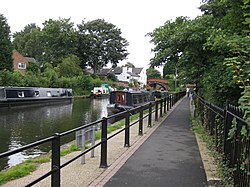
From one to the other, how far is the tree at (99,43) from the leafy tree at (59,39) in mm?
2871

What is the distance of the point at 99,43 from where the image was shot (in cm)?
7288

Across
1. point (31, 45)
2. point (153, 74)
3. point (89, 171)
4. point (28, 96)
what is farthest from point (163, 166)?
point (153, 74)

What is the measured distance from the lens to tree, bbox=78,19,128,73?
239 ft

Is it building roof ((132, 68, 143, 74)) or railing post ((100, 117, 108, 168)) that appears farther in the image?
building roof ((132, 68, 143, 74))

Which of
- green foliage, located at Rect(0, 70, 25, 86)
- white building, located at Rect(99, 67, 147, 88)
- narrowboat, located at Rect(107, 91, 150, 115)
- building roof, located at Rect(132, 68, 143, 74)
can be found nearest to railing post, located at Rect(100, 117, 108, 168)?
narrowboat, located at Rect(107, 91, 150, 115)

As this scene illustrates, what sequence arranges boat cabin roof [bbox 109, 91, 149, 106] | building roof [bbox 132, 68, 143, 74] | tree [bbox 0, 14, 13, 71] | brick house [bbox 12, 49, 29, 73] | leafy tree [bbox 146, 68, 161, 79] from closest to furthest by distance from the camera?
boat cabin roof [bbox 109, 91, 149, 106]
tree [bbox 0, 14, 13, 71]
brick house [bbox 12, 49, 29, 73]
building roof [bbox 132, 68, 143, 74]
leafy tree [bbox 146, 68, 161, 79]

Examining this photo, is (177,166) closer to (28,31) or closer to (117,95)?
(117,95)

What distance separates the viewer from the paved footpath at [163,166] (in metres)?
5.40

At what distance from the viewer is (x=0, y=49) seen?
163 feet

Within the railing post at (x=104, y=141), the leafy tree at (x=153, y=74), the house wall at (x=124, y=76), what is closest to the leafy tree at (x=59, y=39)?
the house wall at (x=124, y=76)

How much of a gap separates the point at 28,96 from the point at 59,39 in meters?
39.4

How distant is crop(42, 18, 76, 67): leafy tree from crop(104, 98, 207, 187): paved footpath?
62063mm

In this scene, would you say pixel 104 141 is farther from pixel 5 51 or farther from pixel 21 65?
pixel 21 65

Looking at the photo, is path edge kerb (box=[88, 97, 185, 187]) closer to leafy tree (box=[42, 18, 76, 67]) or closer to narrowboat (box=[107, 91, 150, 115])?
narrowboat (box=[107, 91, 150, 115])
